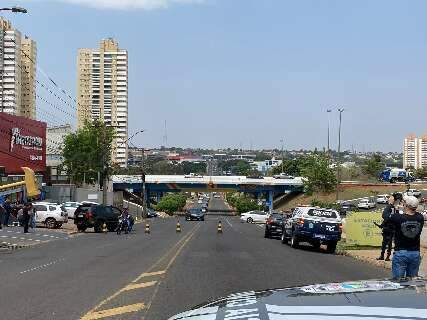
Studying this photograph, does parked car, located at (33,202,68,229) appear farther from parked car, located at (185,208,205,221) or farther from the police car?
parked car, located at (185,208,205,221)

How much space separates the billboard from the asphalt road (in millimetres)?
39517

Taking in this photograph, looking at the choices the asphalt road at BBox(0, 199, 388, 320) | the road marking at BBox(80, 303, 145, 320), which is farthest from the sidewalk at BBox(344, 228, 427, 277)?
the road marking at BBox(80, 303, 145, 320)

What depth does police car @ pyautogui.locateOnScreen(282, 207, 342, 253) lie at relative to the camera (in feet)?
90.1

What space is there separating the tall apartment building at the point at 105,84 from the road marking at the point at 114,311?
9512 cm

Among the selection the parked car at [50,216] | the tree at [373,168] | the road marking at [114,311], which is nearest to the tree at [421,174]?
the tree at [373,168]

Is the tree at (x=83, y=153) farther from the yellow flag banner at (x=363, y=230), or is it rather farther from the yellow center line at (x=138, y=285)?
the yellow center line at (x=138, y=285)

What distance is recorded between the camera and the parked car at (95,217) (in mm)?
41688

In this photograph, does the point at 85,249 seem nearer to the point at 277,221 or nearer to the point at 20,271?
the point at 20,271

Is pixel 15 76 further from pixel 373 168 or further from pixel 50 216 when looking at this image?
pixel 373 168

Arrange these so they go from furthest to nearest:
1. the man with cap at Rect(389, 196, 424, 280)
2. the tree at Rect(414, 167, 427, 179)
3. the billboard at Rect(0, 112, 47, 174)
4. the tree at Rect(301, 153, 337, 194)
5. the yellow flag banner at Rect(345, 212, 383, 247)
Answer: the tree at Rect(414, 167, 427, 179), the tree at Rect(301, 153, 337, 194), the billboard at Rect(0, 112, 47, 174), the yellow flag banner at Rect(345, 212, 383, 247), the man with cap at Rect(389, 196, 424, 280)

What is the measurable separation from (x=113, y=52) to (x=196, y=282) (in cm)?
10259

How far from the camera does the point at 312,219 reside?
27891mm

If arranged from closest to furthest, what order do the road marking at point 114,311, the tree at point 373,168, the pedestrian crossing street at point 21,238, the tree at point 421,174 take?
1. the road marking at point 114,311
2. the pedestrian crossing street at point 21,238
3. the tree at point 373,168
4. the tree at point 421,174

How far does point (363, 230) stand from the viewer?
91.4 ft
